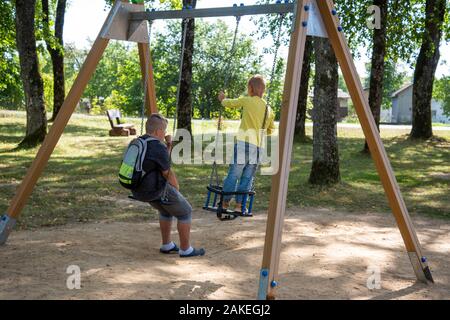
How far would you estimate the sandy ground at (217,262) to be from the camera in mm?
4723

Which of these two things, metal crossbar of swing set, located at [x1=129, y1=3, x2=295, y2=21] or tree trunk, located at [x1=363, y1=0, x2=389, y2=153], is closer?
metal crossbar of swing set, located at [x1=129, y1=3, x2=295, y2=21]

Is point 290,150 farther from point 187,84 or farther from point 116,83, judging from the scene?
point 116,83

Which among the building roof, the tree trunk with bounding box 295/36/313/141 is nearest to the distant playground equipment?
the tree trunk with bounding box 295/36/313/141

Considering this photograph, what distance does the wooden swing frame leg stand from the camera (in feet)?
14.6

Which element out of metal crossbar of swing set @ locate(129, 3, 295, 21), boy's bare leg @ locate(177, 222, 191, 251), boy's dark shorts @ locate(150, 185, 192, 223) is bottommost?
boy's bare leg @ locate(177, 222, 191, 251)

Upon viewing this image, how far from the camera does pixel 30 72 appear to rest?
15.4m

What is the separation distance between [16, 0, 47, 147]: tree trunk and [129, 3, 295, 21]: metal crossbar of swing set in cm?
958

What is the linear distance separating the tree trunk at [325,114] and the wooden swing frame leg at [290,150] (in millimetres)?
5148

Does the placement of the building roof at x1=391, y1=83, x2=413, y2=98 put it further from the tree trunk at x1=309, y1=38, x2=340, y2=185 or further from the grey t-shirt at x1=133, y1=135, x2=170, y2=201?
the grey t-shirt at x1=133, y1=135, x2=170, y2=201

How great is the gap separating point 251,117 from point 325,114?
423cm

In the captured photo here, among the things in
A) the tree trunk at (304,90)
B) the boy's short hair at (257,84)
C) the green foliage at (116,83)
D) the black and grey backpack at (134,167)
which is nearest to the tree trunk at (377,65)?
the tree trunk at (304,90)

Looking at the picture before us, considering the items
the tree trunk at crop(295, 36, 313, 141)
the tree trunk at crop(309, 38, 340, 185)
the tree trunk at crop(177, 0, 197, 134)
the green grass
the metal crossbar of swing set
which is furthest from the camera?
the tree trunk at crop(295, 36, 313, 141)

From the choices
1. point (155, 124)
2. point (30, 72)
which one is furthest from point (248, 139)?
point (30, 72)
